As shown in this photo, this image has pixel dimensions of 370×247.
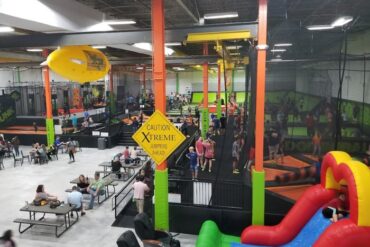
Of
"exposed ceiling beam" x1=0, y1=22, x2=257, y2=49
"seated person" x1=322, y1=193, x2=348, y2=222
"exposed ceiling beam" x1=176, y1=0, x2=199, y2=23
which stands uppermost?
"exposed ceiling beam" x1=176, y1=0, x2=199, y2=23

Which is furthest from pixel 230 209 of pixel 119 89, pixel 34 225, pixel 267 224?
pixel 119 89

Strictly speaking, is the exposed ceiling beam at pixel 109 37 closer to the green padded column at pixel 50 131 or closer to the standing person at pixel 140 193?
the standing person at pixel 140 193

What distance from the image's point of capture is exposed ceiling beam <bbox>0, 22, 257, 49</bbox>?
6.91 m

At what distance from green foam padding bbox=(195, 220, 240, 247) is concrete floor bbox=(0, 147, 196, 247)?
716mm

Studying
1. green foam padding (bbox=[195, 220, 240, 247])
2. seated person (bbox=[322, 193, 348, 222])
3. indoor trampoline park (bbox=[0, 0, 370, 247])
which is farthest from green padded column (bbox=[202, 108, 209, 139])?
seated person (bbox=[322, 193, 348, 222])

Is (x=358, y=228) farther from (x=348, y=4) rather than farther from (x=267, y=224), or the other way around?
(x=348, y=4)

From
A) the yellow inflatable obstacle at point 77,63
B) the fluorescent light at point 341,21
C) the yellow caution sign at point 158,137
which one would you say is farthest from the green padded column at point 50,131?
the fluorescent light at point 341,21

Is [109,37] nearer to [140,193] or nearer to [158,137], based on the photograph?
[158,137]

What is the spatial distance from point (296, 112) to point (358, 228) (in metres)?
6.69

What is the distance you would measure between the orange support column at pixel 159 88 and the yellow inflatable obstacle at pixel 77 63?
3.70ft

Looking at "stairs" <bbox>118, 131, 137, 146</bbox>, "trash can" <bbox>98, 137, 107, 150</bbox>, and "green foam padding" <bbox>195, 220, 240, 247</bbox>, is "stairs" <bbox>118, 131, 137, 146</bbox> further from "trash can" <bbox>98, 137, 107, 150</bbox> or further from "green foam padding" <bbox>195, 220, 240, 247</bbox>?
"green foam padding" <bbox>195, 220, 240, 247</bbox>

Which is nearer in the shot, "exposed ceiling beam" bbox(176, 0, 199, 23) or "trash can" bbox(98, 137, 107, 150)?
"exposed ceiling beam" bbox(176, 0, 199, 23)

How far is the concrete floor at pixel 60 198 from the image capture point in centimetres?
695

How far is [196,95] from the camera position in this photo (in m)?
37.2
